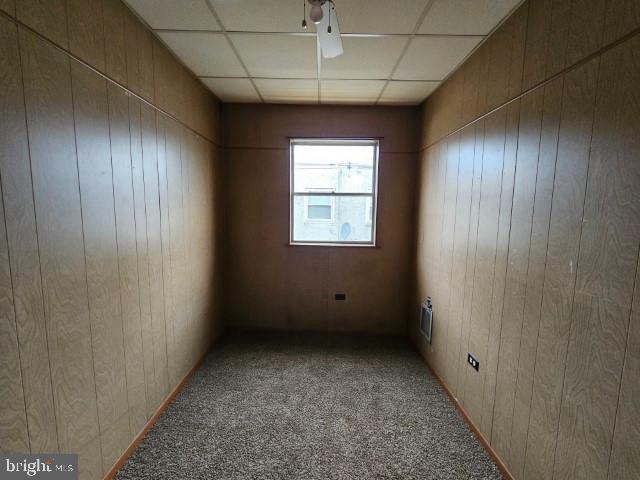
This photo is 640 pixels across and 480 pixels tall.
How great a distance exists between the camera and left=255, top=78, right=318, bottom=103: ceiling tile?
304 cm

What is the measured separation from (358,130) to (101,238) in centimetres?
300

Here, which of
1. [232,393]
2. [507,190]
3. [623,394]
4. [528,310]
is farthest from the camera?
[232,393]

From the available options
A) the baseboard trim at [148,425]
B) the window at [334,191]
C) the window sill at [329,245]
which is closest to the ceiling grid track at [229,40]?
the window at [334,191]

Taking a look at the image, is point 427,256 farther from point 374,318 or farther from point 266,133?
point 266,133

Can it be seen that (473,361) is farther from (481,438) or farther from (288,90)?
(288,90)

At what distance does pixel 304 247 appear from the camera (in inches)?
155

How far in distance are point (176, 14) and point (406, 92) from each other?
2271 mm

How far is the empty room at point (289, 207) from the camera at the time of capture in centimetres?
126

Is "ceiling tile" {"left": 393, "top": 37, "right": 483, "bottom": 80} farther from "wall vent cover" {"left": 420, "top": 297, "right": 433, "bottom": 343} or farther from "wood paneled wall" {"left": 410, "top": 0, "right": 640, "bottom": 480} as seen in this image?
"wall vent cover" {"left": 420, "top": 297, "right": 433, "bottom": 343}

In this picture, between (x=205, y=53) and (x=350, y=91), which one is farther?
(x=350, y=91)

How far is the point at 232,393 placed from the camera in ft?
8.76

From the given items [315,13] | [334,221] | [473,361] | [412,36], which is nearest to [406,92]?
[412,36]

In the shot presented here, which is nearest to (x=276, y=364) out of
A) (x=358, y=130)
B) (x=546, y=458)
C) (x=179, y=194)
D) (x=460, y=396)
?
(x=460, y=396)

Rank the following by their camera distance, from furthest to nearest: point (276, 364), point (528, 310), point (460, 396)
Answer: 1. point (276, 364)
2. point (460, 396)
3. point (528, 310)
